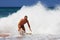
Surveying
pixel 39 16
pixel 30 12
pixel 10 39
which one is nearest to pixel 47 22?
pixel 39 16

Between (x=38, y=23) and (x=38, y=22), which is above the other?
(x=38, y=22)

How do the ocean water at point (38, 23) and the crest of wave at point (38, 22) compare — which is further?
the crest of wave at point (38, 22)

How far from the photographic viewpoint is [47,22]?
18.0 meters

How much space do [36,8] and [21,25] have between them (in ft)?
30.9

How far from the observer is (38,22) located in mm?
18172

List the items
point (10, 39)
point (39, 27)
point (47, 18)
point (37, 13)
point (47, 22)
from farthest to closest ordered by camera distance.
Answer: point (37, 13)
point (47, 18)
point (47, 22)
point (39, 27)
point (10, 39)

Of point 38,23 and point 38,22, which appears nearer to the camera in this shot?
point 38,23

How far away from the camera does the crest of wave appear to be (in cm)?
1546

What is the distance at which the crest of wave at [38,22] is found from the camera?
1546 cm

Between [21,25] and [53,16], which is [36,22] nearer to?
[53,16]

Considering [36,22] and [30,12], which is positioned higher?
[30,12]

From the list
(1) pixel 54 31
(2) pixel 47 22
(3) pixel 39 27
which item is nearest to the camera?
(1) pixel 54 31

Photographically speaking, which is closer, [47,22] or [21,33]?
[21,33]

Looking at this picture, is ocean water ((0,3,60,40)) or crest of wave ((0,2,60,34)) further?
crest of wave ((0,2,60,34))
